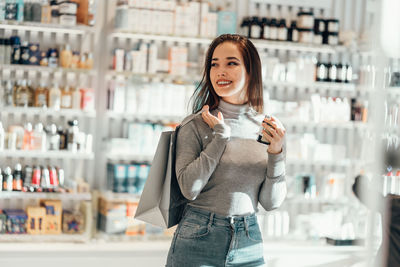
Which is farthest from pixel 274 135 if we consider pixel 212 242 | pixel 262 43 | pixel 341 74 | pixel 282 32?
pixel 341 74

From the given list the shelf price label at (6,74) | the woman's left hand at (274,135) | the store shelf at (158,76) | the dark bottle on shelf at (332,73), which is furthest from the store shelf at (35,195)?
the woman's left hand at (274,135)

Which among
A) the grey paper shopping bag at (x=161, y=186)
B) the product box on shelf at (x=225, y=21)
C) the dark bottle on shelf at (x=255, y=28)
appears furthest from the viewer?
the dark bottle on shelf at (x=255, y=28)

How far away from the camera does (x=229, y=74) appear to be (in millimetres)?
2264

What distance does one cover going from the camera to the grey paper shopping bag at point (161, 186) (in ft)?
7.30

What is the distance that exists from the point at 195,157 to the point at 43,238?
299 centimetres

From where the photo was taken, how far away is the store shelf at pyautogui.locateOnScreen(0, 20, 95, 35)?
4.72 metres

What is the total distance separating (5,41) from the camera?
189 inches

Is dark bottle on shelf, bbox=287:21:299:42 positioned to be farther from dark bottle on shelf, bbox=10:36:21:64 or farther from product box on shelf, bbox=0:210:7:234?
product box on shelf, bbox=0:210:7:234

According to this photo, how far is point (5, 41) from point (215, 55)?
298 centimetres

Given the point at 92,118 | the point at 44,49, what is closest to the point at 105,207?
the point at 92,118

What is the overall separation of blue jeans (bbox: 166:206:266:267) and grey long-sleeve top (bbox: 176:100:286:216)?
0.04 meters

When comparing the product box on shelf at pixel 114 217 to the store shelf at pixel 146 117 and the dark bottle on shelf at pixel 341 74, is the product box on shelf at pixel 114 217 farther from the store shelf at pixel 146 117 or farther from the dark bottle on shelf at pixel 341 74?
the dark bottle on shelf at pixel 341 74

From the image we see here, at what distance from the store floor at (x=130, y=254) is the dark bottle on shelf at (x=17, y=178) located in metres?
0.44

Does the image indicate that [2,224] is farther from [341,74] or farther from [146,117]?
[341,74]
